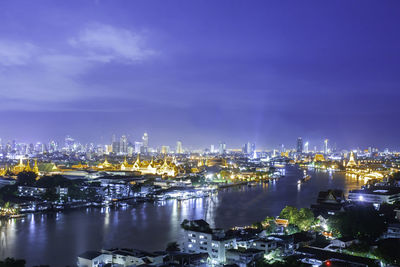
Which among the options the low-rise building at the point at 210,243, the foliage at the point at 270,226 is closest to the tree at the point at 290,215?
the foliage at the point at 270,226

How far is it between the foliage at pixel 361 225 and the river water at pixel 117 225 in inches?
66.3

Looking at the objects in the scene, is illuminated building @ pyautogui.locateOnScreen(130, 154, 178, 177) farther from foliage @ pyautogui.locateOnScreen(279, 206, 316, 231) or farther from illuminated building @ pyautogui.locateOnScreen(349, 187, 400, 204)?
foliage @ pyautogui.locateOnScreen(279, 206, 316, 231)

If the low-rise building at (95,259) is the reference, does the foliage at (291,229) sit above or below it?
above

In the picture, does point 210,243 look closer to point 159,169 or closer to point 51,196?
point 51,196

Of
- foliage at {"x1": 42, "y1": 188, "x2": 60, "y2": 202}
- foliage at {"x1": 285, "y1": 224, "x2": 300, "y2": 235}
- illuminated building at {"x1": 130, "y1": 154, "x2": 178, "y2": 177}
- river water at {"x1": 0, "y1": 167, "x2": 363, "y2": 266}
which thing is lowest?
river water at {"x1": 0, "y1": 167, "x2": 363, "y2": 266}

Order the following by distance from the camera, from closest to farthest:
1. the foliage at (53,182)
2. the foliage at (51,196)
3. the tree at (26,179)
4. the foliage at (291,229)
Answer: the foliage at (291,229) < the foliage at (51,196) < the foliage at (53,182) < the tree at (26,179)

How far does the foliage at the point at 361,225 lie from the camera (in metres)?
5.12

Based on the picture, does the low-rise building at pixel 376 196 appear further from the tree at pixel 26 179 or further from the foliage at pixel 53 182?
the tree at pixel 26 179

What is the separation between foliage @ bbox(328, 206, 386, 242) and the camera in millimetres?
5117

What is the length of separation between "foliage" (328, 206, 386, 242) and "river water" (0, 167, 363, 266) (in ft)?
5.52

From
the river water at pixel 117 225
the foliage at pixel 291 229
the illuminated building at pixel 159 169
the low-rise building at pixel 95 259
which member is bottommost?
the river water at pixel 117 225

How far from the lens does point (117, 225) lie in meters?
6.70

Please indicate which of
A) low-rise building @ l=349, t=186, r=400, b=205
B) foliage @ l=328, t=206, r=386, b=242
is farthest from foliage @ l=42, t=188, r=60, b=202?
low-rise building @ l=349, t=186, r=400, b=205

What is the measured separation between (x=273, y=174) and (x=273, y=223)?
39.5ft
